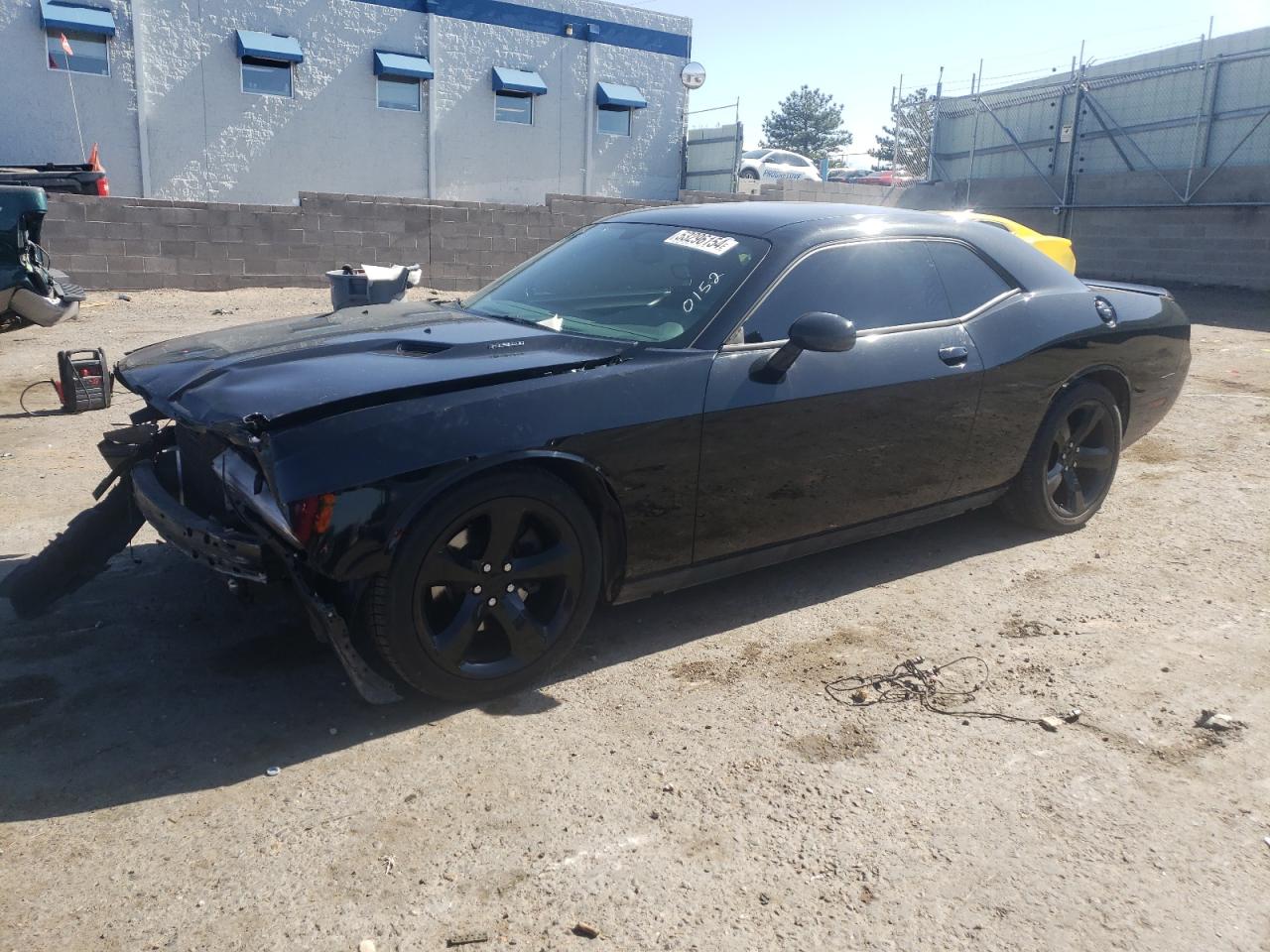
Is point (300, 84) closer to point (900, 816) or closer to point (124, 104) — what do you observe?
point (124, 104)

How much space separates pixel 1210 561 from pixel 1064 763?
2271mm

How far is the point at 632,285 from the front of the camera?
418 centimetres

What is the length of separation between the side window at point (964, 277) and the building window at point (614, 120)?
74.4 feet

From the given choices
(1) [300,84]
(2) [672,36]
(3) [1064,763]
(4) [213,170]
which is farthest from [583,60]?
(3) [1064,763]

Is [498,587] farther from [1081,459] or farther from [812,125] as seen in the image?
[812,125]

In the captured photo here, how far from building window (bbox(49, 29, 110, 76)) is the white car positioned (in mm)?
17243

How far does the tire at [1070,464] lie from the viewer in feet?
16.2

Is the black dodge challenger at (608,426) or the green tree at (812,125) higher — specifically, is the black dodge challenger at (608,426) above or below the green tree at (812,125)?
below

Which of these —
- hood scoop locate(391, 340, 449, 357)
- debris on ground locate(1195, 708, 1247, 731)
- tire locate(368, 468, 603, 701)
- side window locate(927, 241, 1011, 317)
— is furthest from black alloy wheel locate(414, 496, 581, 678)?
side window locate(927, 241, 1011, 317)

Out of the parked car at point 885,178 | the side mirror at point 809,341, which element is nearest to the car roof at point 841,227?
the side mirror at point 809,341

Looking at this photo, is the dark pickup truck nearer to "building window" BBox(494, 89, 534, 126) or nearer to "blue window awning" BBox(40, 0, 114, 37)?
"blue window awning" BBox(40, 0, 114, 37)

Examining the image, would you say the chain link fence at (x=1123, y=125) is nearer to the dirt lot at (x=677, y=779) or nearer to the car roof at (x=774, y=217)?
the car roof at (x=774, y=217)

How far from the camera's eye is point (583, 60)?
25.4 m

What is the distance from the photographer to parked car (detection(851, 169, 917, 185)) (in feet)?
82.4
